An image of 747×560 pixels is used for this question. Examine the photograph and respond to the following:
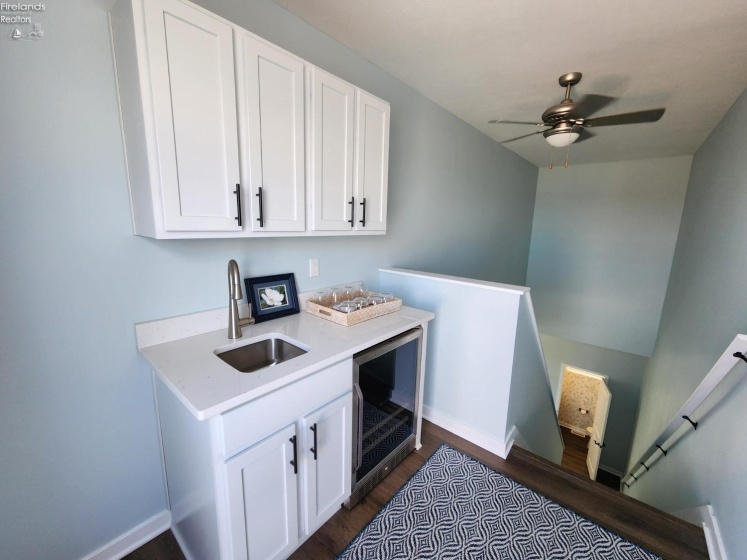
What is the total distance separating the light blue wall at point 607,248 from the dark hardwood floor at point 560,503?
390 cm

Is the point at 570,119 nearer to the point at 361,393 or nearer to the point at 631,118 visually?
the point at 631,118

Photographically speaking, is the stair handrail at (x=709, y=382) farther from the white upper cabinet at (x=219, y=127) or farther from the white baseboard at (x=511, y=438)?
the white upper cabinet at (x=219, y=127)

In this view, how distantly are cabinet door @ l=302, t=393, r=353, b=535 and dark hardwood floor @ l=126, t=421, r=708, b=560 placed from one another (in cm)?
10

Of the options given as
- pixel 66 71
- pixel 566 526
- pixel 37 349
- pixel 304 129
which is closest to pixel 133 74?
pixel 66 71

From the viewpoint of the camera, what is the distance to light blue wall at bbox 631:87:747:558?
1.43m

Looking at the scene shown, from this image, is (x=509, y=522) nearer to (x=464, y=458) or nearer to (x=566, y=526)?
(x=566, y=526)

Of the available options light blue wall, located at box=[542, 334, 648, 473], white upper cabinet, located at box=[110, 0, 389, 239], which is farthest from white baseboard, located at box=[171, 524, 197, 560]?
light blue wall, located at box=[542, 334, 648, 473]

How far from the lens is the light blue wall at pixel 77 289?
1.01m

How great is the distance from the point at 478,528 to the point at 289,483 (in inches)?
39.2

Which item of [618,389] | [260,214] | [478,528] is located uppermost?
[260,214]

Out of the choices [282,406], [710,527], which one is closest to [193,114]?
[282,406]

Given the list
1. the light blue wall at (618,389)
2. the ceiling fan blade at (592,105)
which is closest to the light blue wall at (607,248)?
the light blue wall at (618,389)

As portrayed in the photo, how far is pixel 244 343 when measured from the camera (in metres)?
1.40

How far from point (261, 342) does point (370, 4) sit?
1.76 meters
